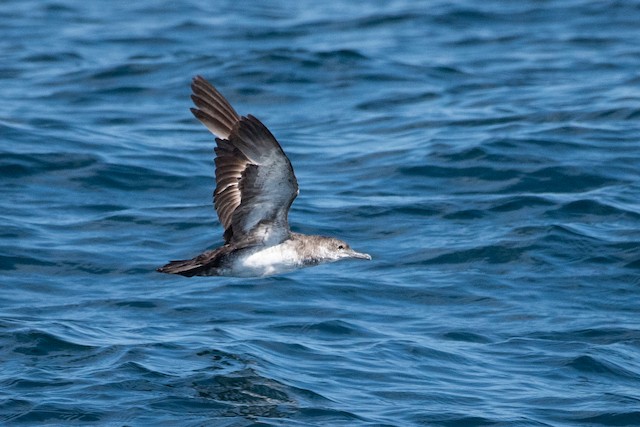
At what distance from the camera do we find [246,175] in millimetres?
8062

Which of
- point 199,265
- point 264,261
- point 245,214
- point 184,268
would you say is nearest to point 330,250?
point 264,261

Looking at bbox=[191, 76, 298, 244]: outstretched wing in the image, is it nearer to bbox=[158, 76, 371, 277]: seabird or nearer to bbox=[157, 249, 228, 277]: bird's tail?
bbox=[158, 76, 371, 277]: seabird

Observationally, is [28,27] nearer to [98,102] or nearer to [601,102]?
[98,102]

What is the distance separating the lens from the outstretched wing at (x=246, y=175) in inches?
309

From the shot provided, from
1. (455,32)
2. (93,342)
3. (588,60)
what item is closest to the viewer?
(93,342)

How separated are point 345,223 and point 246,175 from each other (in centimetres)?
400

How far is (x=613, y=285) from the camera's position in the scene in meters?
10.7

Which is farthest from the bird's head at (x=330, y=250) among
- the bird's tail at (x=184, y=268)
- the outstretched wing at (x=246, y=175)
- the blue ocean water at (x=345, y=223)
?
the bird's tail at (x=184, y=268)

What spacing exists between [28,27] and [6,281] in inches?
415

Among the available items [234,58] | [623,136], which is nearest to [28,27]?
[234,58]

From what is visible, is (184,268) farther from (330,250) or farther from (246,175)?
(330,250)

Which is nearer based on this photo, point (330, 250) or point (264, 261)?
point (264, 261)

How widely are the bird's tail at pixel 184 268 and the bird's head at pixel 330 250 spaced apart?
0.94 metres

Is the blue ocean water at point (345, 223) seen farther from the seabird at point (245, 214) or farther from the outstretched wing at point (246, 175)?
the outstretched wing at point (246, 175)
